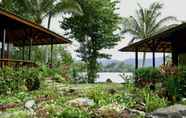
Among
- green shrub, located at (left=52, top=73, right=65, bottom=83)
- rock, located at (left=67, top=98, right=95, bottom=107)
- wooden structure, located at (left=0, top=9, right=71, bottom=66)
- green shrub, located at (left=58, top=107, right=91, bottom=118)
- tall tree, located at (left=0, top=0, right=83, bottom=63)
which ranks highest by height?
tall tree, located at (left=0, top=0, right=83, bottom=63)

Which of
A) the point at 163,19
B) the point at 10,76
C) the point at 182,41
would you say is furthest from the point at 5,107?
the point at 163,19

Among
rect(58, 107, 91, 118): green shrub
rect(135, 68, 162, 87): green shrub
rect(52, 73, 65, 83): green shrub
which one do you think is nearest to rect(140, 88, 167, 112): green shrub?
rect(58, 107, 91, 118): green shrub

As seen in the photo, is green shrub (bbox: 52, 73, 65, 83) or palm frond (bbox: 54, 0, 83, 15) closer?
green shrub (bbox: 52, 73, 65, 83)

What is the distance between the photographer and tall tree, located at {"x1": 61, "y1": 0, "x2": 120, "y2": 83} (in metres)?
43.9

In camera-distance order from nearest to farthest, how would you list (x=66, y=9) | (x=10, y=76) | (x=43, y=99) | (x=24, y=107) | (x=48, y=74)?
A: (x=24, y=107) → (x=43, y=99) → (x=10, y=76) → (x=48, y=74) → (x=66, y=9)

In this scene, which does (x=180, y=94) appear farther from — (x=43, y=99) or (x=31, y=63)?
(x=31, y=63)

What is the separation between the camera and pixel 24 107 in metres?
13.6

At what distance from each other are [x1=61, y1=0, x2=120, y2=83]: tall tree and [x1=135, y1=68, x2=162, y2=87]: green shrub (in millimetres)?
20146

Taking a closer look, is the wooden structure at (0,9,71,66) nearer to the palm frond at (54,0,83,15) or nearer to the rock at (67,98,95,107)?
the palm frond at (54,0,83,15)

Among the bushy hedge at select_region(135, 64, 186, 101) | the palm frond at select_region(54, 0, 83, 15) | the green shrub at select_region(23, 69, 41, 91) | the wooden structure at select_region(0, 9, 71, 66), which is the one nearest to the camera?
the bushy hedge at select_region(135, 64, 186, 101)

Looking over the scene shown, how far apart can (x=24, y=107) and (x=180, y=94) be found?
5.84m

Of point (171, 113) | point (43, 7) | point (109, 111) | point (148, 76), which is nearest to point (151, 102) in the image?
point (171, 113)

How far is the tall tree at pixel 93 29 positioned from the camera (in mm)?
43906

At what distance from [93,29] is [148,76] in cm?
2247
